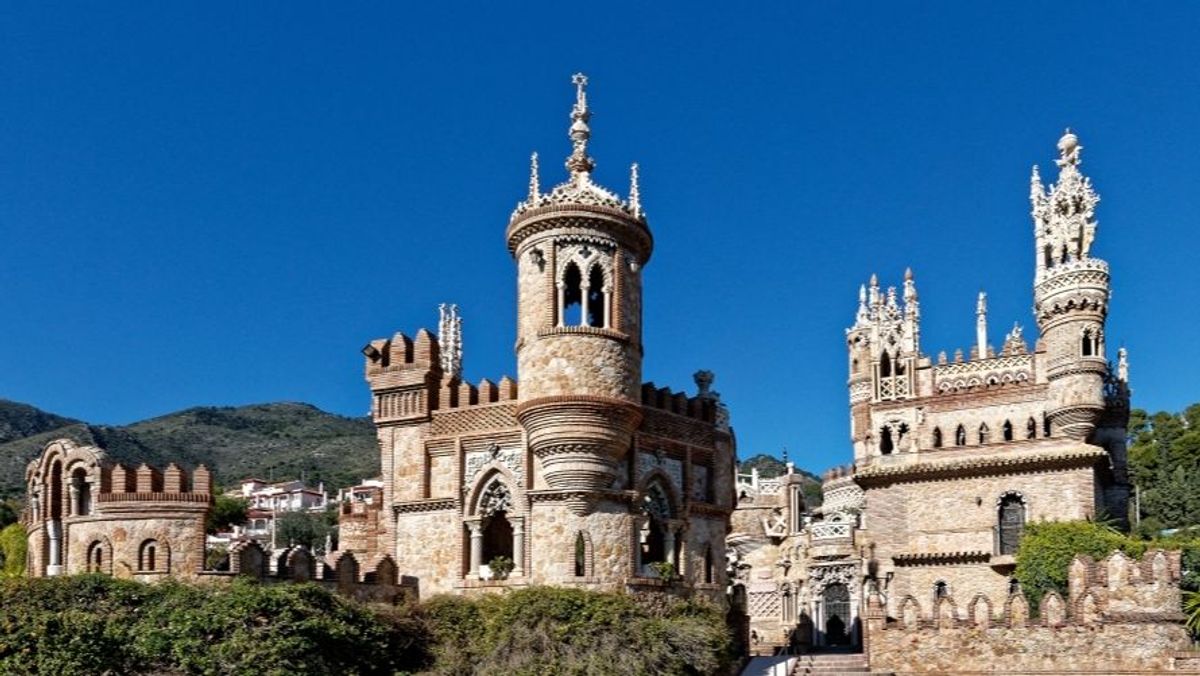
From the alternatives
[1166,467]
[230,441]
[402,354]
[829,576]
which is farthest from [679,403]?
[230,441]

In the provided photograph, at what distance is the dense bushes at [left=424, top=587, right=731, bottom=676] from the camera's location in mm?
23047

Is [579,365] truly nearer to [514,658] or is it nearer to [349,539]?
[514,658]

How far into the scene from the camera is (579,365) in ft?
81.3

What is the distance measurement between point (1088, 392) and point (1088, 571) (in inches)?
416

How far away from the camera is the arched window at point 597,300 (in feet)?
83.9

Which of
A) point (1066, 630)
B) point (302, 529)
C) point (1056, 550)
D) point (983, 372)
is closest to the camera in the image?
point (1066, 630)

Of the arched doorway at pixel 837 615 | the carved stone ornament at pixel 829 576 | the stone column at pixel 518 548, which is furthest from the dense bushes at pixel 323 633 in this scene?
the arched doorway at pixel 837 615

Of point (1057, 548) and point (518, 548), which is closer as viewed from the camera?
point (518, 548)

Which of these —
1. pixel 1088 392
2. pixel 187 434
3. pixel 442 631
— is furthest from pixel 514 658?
pixel 187 434

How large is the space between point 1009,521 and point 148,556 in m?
29.7

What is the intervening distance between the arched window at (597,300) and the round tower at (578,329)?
38 mm

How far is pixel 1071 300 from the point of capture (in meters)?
37.1

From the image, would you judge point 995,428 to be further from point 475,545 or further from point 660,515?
point 475,545

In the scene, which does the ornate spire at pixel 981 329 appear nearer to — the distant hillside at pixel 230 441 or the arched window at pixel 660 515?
the arched window at pixel 660 515
